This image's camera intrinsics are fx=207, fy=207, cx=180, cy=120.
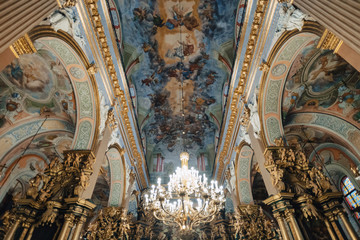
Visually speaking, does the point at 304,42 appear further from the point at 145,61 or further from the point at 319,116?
the point at 145,61

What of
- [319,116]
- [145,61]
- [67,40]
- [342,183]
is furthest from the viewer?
[342,183]

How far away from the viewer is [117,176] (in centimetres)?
976

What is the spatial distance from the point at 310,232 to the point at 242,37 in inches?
250

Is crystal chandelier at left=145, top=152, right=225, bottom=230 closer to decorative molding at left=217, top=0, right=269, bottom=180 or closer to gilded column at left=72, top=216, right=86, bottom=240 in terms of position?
gilded column at left=72, top=216, right=86, bottom=240

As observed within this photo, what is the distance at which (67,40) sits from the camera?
5.70 m

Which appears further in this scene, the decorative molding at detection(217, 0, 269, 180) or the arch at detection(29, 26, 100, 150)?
the decorative molding at detection(217, 0, 269, 180)

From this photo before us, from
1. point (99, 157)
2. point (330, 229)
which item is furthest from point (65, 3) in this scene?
point (330, 229)

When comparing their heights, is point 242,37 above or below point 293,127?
above

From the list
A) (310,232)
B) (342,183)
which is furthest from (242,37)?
(342,183)

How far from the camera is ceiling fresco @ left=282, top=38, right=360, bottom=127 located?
6789 mm

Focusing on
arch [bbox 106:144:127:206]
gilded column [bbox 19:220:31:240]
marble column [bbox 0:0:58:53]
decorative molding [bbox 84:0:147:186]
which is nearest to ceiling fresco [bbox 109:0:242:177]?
decorative molding [bbox 84:0:147:186]

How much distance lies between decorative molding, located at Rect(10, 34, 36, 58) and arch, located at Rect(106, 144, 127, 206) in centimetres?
572

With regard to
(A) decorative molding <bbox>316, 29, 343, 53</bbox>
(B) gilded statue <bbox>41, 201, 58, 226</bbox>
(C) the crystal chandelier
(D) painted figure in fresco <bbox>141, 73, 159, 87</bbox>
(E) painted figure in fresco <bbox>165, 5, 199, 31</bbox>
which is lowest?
(B) gilded statue <bbox>41, 201, 58, 226</bbox>

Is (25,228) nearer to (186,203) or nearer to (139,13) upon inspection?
(186,203)
